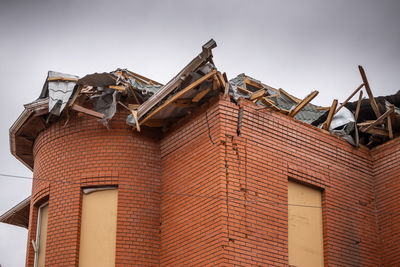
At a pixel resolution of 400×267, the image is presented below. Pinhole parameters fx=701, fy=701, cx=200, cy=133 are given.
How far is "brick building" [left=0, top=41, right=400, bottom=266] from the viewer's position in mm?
14086

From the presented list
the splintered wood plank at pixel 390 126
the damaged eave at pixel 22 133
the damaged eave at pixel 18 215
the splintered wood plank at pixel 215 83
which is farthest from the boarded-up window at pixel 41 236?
the splintered wood plank at pixel 390 126

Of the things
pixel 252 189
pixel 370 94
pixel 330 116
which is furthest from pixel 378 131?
pixel 252 189

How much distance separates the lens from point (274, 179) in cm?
1472

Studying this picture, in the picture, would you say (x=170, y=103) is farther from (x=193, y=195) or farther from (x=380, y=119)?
(x=380, y=119)

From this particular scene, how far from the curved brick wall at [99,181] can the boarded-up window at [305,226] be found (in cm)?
291

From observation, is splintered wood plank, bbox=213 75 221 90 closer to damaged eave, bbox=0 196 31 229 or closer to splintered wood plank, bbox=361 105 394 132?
splintered wood plank, bbox=361 105 394 132

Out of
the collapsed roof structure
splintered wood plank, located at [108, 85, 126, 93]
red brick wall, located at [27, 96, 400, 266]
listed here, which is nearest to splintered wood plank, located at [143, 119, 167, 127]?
the collapsed roof structure

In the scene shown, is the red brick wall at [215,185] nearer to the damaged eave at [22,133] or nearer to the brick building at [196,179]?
the brick building at [196,179]

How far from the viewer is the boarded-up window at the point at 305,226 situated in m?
14.7

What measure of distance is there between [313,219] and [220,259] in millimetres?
3112

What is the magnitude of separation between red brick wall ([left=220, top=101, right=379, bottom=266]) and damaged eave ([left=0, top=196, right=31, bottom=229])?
7297mm

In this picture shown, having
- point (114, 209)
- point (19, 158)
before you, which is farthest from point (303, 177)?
point (19, 158)

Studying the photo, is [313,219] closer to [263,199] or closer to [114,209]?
[263,199]

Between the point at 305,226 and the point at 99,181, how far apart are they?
4594mm
